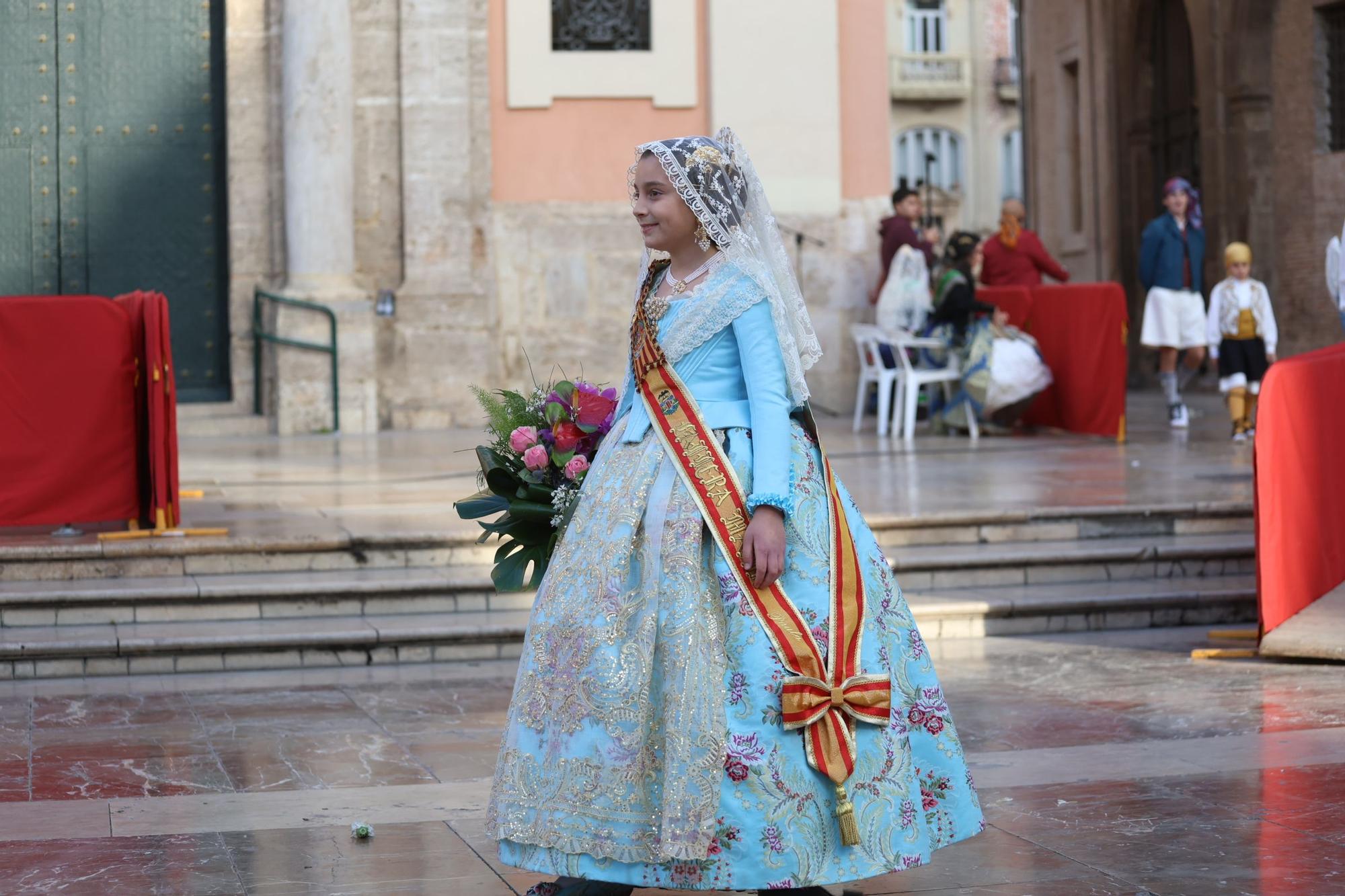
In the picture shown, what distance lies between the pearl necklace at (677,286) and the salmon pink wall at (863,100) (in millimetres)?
11940

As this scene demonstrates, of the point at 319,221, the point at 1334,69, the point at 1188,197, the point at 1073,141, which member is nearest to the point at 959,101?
the point at 1073,141

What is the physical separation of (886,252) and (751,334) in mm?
10964

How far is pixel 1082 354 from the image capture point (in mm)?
13430

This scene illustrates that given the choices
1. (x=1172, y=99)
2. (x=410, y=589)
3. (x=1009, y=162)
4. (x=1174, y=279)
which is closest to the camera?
(x=410, y=589)

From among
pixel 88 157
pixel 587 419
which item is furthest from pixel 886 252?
pixel 587 419

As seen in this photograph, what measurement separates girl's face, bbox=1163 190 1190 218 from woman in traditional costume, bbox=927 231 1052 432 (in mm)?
1541

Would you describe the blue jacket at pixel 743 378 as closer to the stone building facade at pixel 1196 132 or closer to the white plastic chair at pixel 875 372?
the white plastic chair at pixel 875 372

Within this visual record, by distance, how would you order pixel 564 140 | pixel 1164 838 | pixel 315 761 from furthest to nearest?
pixel 564 140 < pixel 315 761 < pixel 1164 838

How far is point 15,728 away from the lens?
19.8ft

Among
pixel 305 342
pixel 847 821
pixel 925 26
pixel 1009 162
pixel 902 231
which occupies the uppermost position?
pixel 925 26

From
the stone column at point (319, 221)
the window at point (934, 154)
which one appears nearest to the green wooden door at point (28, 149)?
the stone column at point (319, 221)

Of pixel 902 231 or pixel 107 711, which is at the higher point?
pixel 902 231

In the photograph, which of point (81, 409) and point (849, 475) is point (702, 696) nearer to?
point (81, 409)

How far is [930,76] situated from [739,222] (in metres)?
48.1
